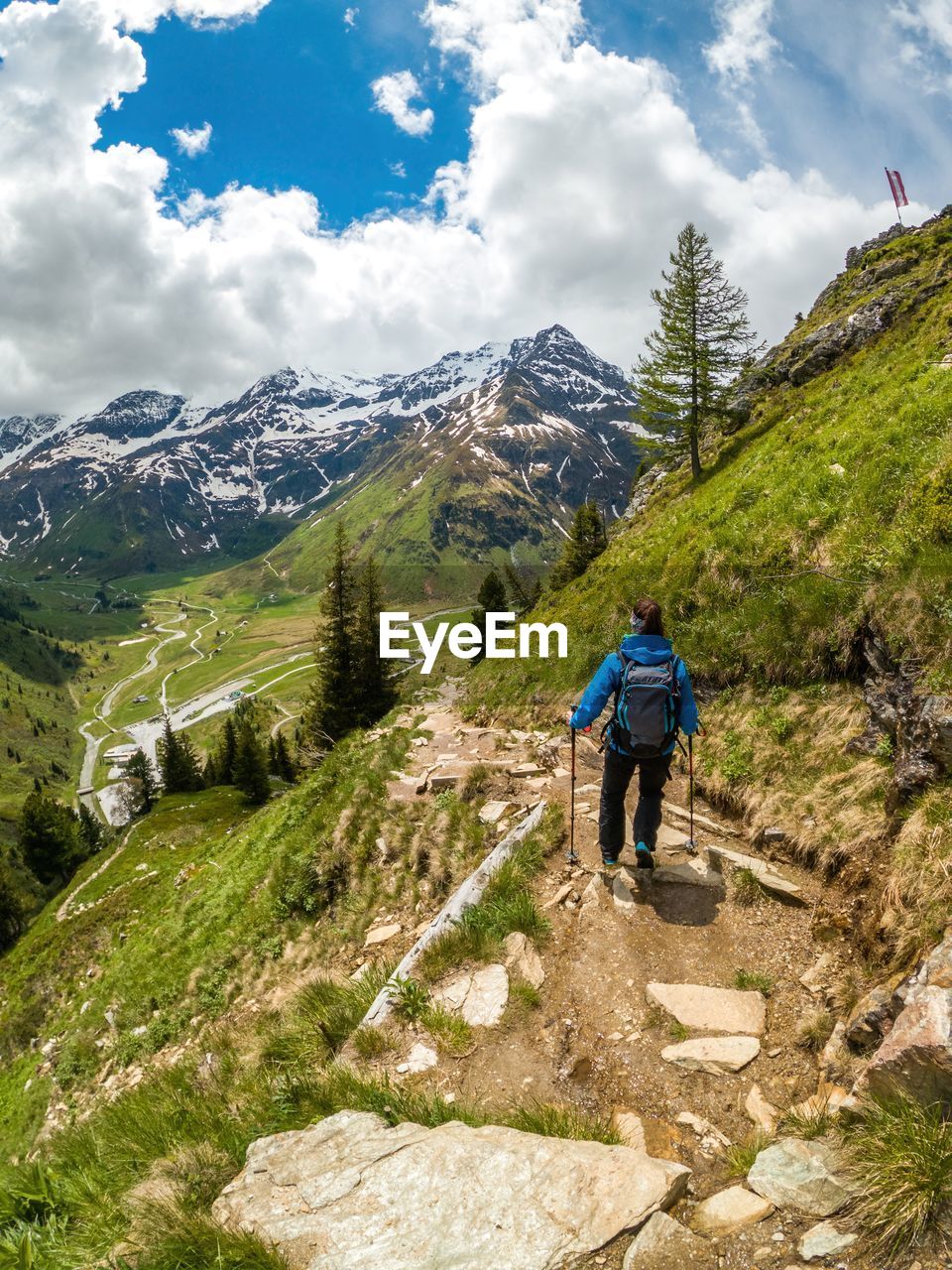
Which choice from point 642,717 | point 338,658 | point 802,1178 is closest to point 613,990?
point 802,1178

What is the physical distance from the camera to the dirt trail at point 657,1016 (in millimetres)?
5445

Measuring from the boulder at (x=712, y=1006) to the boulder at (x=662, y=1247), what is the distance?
294 cm

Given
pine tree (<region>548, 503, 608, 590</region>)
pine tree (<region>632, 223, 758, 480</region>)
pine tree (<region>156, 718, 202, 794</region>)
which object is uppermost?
pine tree (<region>632, 223, 758, 480</region>)

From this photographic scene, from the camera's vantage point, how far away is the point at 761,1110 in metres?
5.48

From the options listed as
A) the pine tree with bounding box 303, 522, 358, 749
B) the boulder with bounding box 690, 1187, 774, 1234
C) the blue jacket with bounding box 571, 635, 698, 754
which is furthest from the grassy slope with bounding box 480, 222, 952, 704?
the pine tree with bounding box 303, 522, 358, 749

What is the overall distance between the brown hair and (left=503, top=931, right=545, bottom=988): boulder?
15.6 ft

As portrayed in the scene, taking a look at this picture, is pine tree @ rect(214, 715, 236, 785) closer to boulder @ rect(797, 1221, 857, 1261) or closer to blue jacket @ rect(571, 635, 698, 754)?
blue jacket @ rect(571, 635, 698, 754)

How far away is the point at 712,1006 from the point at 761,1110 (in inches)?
54.3

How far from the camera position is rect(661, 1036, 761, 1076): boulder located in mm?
6062

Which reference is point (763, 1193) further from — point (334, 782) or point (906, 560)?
point (334, 782)

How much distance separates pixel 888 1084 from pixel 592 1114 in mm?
2734

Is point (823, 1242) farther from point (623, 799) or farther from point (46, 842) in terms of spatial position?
point (46, 842)

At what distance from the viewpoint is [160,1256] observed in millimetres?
4320

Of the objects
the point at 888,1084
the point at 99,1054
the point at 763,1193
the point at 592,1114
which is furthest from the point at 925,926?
the point at 99,1054
